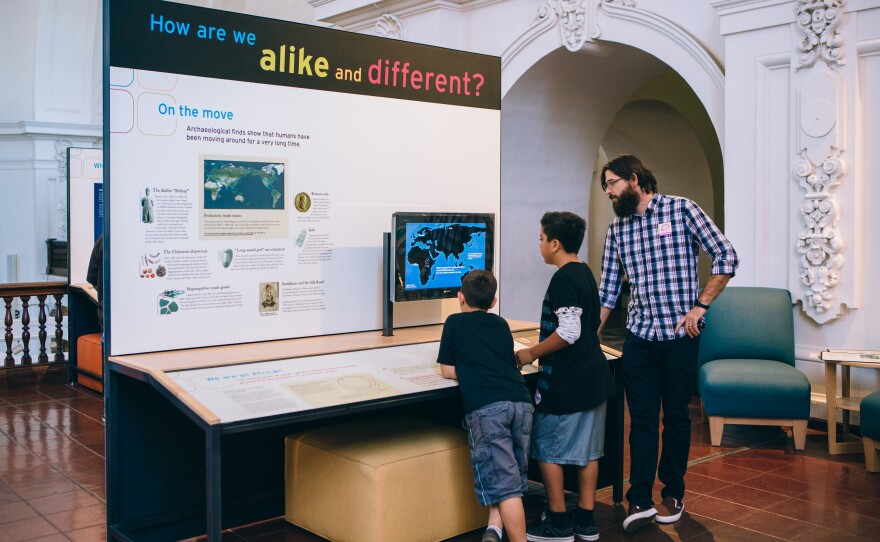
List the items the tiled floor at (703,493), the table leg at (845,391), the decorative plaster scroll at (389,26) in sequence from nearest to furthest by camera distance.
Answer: the tiled floor at (703,493)
the table leg at (845,391)
the decorative plaster scroll at (389,26)

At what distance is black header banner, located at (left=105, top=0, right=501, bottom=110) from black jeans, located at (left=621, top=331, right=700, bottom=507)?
1927 mm

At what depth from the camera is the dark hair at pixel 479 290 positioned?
3.91 m

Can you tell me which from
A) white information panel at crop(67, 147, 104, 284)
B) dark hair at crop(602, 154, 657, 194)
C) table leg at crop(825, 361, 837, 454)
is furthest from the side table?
white information panel at crop(67, 147, 104, 284)

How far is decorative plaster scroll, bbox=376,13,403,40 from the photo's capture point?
32.8ft

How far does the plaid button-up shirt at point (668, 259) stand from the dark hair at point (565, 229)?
46 centimetres

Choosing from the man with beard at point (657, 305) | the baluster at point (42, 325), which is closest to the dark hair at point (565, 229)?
the man with beard at point (657, 305)

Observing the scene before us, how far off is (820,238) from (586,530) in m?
3.28

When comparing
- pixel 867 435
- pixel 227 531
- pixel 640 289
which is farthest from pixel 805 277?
pixel 227 531

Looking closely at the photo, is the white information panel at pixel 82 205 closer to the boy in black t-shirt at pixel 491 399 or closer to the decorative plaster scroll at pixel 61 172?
the boy in black t-shirt at pixel 491 399

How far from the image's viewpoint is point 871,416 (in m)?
5.45

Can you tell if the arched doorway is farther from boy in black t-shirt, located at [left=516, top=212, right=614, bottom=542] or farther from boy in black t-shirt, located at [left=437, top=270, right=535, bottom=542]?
boy in black t-shirt, located at [left=437, top=270, right=535, bottom=542]

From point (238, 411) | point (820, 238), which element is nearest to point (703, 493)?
point (820, 238)

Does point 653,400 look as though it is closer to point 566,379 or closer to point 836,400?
point 566,379

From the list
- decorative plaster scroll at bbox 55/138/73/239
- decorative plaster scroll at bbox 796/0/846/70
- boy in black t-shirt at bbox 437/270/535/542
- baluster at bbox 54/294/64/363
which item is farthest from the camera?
decorative plaster scroll at bbox 55/138/73/239
